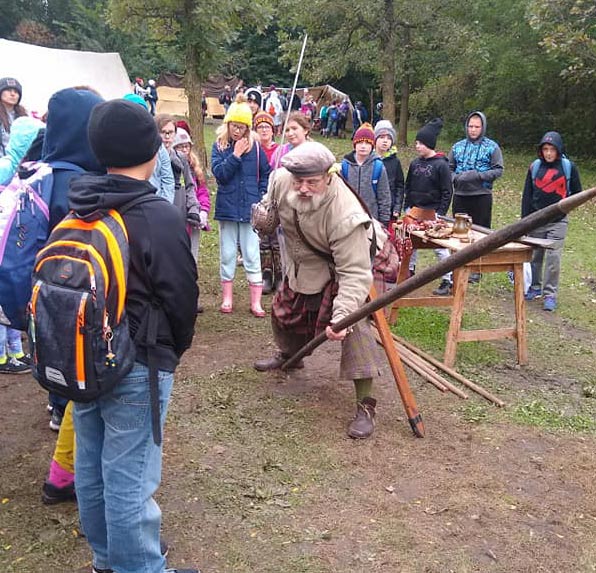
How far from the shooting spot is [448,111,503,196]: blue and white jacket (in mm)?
7211

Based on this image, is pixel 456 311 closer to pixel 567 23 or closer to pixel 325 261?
pixel 325 261

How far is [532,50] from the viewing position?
2081 centimetres

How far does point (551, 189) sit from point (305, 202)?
400cm

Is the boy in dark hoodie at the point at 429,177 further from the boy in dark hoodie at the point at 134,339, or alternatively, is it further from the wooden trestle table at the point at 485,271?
the boy in dark hoodie at the point at 134,339

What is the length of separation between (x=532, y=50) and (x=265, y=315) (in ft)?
59.8

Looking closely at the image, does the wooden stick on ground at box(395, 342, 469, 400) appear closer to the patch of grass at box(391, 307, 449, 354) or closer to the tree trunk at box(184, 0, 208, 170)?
the patch of grass at box(391, 307, 449, 354)

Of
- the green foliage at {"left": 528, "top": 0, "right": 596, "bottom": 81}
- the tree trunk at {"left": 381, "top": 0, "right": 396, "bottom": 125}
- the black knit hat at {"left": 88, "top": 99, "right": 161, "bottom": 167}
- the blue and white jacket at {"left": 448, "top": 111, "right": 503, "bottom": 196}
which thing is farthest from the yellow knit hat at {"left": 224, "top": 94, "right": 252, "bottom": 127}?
the tree trunk at {"left": 381, "top": 0, "right": 396, "bottom": 125}

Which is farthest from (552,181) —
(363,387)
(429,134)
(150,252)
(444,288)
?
(150,252)

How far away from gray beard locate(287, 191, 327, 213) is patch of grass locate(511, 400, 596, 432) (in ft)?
6.74

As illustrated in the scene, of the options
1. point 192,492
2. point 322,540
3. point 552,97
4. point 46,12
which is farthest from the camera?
point 46,12

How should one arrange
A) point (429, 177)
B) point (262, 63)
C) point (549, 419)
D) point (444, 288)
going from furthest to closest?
point (262, 63)
point (444, 288)
point (429, 177)
point (549, 419)

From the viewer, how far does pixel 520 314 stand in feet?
17.7

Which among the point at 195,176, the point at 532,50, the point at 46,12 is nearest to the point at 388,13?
the point at 532,50

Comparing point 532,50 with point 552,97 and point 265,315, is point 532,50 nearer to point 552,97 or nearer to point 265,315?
point 552,97
